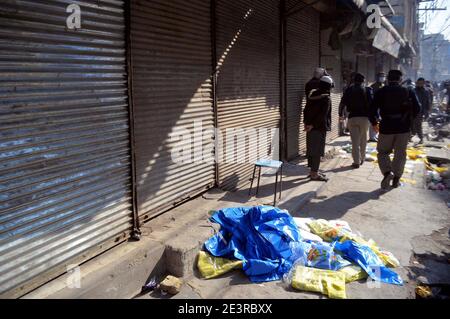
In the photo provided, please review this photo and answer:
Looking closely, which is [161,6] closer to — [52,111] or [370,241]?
[52,111]

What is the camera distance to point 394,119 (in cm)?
691

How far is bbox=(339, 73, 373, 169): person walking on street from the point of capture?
339 inches

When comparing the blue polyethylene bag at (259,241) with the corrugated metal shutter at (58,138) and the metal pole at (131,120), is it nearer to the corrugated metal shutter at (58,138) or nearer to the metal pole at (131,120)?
the metal pole at (131,120)

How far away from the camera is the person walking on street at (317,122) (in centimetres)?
717

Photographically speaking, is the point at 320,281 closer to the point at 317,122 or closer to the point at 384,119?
the point at 317,122

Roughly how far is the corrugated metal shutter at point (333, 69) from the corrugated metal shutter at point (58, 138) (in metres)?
A: 8.70

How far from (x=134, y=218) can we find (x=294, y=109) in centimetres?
620

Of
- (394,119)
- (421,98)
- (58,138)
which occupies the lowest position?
(58,138)

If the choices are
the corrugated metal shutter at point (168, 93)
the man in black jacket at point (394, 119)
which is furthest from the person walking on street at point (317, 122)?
the corrugated metal shutter at point (168, 93)

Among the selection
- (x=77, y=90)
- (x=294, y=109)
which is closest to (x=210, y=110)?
(x=77, y=90)

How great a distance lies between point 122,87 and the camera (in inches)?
155

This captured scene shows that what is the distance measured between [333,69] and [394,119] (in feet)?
19.9

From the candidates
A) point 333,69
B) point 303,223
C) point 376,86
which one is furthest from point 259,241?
point 376,86

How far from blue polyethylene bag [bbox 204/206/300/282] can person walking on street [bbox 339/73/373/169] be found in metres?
5.19
